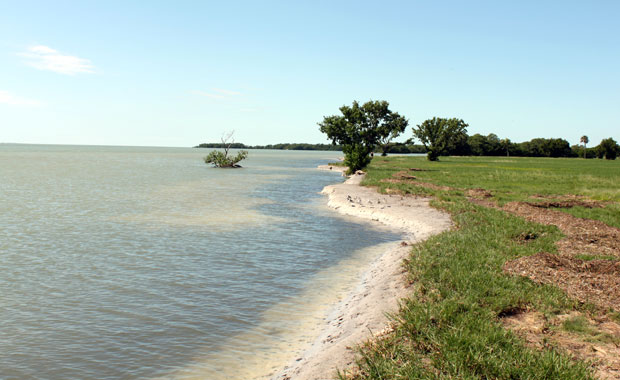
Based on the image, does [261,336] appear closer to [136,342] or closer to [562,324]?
[136,342]

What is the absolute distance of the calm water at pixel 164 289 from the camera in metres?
7.82

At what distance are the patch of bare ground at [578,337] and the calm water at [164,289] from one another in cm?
396

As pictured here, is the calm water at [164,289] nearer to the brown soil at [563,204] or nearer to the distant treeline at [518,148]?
the brown soil at [563,204]

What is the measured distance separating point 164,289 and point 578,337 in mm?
9260

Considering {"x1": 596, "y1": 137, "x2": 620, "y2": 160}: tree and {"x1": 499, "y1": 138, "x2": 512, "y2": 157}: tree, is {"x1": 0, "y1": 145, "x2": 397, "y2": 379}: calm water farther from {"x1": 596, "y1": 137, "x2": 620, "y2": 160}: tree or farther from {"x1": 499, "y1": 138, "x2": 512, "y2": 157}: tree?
{"x1": 499, "y1": 138, "x2": 512, "y2": 157}: tree

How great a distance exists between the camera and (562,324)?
296 inches

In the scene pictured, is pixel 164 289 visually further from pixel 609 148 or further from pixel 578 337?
pixel 609 148


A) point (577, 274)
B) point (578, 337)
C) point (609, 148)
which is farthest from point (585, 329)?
point (609, 148)

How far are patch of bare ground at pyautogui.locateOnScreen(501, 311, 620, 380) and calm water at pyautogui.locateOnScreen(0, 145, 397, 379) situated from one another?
3.96 meters

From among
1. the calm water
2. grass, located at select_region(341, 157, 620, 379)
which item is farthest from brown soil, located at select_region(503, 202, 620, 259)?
the calm water

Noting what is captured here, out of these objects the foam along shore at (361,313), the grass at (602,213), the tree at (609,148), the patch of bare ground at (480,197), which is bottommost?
the foam along shore at (361,313)

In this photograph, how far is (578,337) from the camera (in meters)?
7.07

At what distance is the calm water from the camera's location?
782cm

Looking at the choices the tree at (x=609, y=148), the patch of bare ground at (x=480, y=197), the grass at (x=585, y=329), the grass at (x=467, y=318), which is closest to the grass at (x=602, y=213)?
the patch of bare ground at (x=480, y=197)
